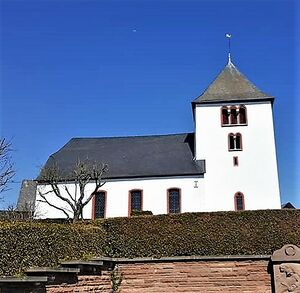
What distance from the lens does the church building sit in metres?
30.2

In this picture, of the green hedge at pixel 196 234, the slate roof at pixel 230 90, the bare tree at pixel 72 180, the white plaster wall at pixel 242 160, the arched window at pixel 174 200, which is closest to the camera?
the green hedge at pixel 196 234

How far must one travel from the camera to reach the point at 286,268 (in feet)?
39.3

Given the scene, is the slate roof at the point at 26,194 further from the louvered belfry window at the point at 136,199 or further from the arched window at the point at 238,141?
the arched window at the point at 238,141

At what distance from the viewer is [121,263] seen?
12.7m

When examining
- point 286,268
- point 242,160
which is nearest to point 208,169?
point 242,160

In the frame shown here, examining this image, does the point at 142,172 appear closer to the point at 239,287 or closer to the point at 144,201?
the point at 144,201

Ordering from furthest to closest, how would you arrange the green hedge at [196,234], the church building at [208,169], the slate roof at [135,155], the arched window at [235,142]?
the slate roof at [135,155], the arched window at [235,142], the church building at [208,169], the green hedge at [196,234]

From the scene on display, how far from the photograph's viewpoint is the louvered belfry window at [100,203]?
102 ft

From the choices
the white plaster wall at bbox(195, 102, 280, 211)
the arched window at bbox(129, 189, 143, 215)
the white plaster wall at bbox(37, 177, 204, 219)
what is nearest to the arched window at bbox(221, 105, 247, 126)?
the white plaster wall at bbox(195, 102, 280, 211)

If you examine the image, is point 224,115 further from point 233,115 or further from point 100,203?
point 100,203

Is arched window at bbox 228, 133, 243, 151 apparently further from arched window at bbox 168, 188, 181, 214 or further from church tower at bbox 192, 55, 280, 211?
arched window at bbox 168, 188, 181, 214

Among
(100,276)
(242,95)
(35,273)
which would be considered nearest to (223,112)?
(242,95)

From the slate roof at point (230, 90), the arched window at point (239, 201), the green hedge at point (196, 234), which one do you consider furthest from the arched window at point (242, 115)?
the green hedge at point (196, 234)

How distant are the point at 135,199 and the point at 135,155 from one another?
445 centimetres
